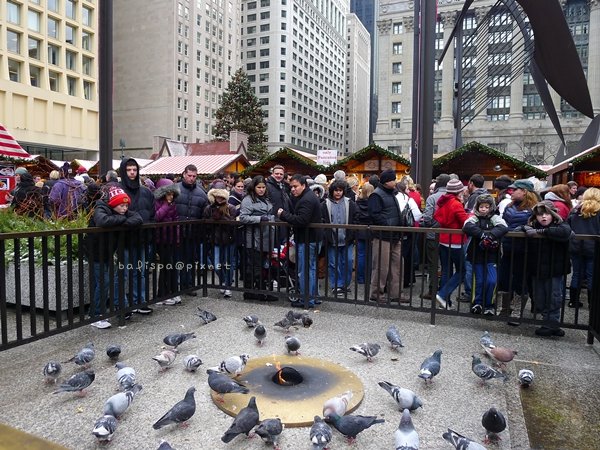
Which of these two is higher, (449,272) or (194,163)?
(194,163)

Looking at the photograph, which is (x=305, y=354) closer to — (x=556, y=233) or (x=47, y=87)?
(x=556, y=233)

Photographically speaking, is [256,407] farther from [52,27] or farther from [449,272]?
[52,27]

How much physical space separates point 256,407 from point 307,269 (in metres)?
3.72

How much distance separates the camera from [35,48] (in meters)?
55.1

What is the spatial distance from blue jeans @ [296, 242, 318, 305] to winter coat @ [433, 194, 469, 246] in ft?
6.90

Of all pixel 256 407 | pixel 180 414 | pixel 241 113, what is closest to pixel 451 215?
pixel 256 407

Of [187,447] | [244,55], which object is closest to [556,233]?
[187,447]

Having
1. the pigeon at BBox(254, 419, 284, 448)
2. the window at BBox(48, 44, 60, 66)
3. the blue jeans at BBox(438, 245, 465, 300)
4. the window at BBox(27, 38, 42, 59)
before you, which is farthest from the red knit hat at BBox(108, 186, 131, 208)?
the window at BBox(48, 44, 60, 66)

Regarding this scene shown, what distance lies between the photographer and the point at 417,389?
4.36 metres

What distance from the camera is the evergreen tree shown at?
52.3m

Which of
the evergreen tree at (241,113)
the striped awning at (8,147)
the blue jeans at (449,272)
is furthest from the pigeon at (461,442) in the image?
the evergreen tree at (241,113)

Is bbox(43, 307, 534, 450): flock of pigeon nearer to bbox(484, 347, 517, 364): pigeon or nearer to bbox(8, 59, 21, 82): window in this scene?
bbox(484, 347, 517, 364): pigeon

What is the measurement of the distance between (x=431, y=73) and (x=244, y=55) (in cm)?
12971

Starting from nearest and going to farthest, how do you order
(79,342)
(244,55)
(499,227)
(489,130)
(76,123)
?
1. (79,342)
2. (499,227)
3. (76,123)
4. (489,130)
5. (244,55)
